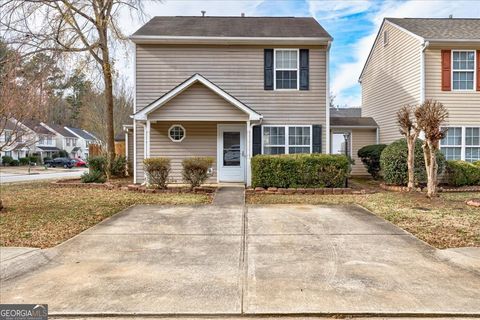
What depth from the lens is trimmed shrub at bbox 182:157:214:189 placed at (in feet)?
36.4

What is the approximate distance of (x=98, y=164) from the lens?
15.0 meters

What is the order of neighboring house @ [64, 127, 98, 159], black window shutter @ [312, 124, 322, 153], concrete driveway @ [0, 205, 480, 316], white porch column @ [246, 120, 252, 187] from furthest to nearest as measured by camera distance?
neighboring house @ [64, 127, 98, 159], black window shutter @ [312, 124, 322, 153], white porch column @ [246, 120, 252, 187], concrete driveway @ [0, 205, 480, 316]

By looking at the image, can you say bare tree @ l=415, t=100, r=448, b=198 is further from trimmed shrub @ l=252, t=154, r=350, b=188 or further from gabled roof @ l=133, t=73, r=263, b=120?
gabled roof @ l=133, t=73, r=263, b=120

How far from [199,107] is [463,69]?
10832 millimetres

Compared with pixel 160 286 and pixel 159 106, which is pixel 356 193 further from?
pixel 160 286

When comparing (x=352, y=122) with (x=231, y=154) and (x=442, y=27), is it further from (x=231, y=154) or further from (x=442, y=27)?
(x=231, y=154)

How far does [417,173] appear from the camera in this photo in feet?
39.2

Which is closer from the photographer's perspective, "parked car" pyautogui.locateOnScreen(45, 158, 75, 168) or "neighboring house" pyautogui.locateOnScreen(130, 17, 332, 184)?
"neighboring house" pyautogui.locateOnScreen(130, 17, 332, 184)

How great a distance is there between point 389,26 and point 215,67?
9176 mm

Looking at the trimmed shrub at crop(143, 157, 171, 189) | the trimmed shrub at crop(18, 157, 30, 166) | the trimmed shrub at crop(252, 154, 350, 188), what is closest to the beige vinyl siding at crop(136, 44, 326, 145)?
the trimmed shrub at crop(252, 154, 350, 188)

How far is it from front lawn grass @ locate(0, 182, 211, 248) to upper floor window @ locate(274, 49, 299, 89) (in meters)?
6.00

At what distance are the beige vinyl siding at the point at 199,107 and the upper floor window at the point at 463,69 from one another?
8915 mm

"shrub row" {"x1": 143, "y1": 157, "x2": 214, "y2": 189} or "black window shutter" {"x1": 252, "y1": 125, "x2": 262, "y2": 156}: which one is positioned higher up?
"black window shutter" {"x1": 252, "y1": 125, "x2": 262, "y2": 156}

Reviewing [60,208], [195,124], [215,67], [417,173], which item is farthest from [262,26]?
[60,208]
